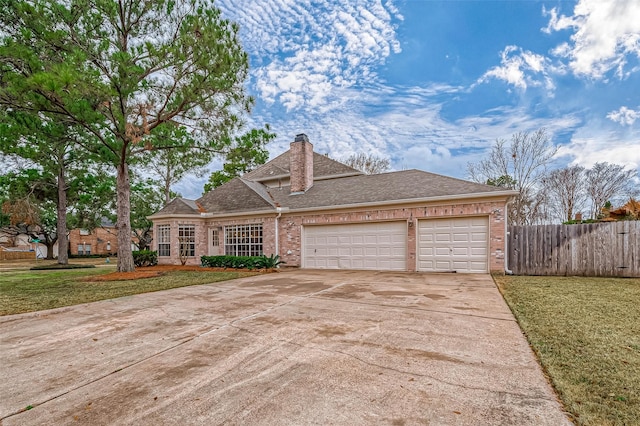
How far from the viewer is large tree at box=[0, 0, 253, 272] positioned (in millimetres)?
8641

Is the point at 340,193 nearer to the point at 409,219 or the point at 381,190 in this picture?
the point at 381,190

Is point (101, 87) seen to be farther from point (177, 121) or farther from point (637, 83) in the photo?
point (637, 83)

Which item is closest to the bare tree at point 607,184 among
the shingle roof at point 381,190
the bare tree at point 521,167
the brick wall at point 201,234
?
the bare tree at point 521,167

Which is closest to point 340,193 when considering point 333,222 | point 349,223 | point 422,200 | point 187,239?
point 333,222

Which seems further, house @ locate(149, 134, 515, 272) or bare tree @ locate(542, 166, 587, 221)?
bare tree @ locate(542, 166, 587, 221)

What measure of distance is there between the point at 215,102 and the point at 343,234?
720 centimetres

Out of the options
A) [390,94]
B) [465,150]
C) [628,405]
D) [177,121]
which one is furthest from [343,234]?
[465,150]

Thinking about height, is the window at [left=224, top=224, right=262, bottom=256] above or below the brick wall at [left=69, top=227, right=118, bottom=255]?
above

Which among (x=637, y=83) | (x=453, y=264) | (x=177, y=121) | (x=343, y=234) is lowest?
(x=453, y=264)

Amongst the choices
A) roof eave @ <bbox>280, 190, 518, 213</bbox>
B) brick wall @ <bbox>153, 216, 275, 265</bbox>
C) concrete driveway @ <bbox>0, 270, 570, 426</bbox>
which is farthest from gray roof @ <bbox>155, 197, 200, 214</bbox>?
concrete driveway @ <bbox>0, 270, 570, 426</bbox>

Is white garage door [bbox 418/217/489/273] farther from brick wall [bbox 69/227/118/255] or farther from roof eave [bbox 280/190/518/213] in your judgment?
brick wall [bbox 69/227/118/255]

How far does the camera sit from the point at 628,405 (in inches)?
86.9

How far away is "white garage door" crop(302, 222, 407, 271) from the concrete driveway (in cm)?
593

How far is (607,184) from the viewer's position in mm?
22047
